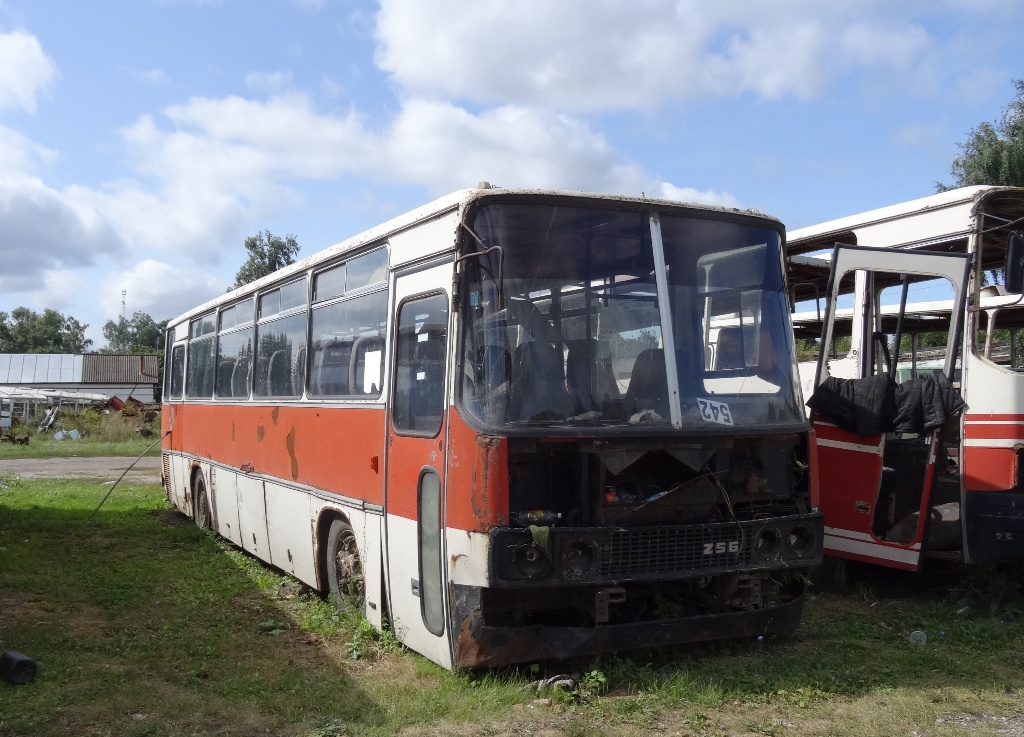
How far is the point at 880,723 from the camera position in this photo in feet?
17.1

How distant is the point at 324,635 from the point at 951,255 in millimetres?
5558

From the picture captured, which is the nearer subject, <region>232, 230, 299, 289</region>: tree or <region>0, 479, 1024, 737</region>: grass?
<region>0, 479, 1024, 737</region>: grass

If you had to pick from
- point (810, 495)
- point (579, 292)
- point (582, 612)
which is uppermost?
point (579, 292)

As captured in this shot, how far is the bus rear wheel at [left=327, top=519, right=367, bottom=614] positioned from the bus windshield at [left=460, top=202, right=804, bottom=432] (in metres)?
2.42

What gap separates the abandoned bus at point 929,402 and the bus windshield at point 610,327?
1432 mm

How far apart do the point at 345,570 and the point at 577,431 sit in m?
3.03

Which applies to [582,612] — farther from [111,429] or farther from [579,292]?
[111,429]

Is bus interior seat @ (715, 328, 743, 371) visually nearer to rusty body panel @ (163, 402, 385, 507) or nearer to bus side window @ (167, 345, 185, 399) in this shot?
rusty body panel @ (163, 402, 385, 507)

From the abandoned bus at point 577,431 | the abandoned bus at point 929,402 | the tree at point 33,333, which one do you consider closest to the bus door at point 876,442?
the abandoned bus at point 929,402

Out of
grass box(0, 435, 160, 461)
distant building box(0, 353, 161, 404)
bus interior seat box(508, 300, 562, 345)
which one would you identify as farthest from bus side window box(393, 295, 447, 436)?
distant building box(0, 353, 161, 404)

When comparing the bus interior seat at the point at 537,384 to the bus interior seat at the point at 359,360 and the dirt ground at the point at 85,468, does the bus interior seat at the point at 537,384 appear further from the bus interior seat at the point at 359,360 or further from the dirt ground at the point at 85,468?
the dirt ground at the point at 85,468

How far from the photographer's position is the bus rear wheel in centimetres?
746

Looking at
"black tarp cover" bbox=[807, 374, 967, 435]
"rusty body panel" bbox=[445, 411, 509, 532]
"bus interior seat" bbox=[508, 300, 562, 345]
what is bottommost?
"rusty body panel" bbox=[445, 411, 509, 532]

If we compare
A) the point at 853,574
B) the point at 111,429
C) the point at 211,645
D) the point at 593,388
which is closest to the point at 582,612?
the point at 593,388
